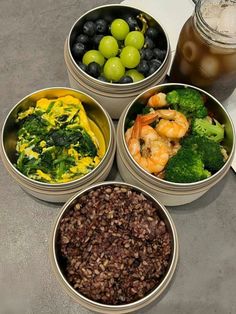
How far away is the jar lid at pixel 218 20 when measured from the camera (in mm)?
1372

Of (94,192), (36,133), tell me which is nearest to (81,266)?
(94,192)

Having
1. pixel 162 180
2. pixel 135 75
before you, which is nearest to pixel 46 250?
pixel 162 180

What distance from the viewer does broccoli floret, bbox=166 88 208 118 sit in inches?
59.0

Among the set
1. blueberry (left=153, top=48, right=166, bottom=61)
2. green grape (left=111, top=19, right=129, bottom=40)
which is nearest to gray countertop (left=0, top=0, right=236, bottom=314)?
green grape (left=111, top=19, right=129, bottom=40)

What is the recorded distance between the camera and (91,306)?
127 cm

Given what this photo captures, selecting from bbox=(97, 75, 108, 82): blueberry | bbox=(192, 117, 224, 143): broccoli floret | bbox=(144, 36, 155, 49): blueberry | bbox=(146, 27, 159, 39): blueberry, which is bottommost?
bbox=(192, 117, 224, 143): broccoli floret

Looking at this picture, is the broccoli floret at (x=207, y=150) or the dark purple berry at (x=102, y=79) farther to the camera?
the dark purple berry at (x=102, y=79)

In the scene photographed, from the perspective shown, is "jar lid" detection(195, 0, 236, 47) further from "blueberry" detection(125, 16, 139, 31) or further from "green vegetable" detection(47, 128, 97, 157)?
"green vegetable" detection(47, 128, 97, 157)

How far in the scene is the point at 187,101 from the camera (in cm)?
150

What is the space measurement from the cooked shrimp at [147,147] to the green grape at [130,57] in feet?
0.76

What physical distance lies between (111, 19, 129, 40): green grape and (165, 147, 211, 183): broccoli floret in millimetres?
560

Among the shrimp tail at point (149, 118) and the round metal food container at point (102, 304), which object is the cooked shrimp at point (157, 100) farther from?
the round metal food container at point (102, 304)

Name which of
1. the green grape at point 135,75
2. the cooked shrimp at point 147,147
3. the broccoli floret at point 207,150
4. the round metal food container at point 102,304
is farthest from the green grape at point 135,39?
the round metal food container at point 102,304

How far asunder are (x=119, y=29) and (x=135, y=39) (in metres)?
0.08
